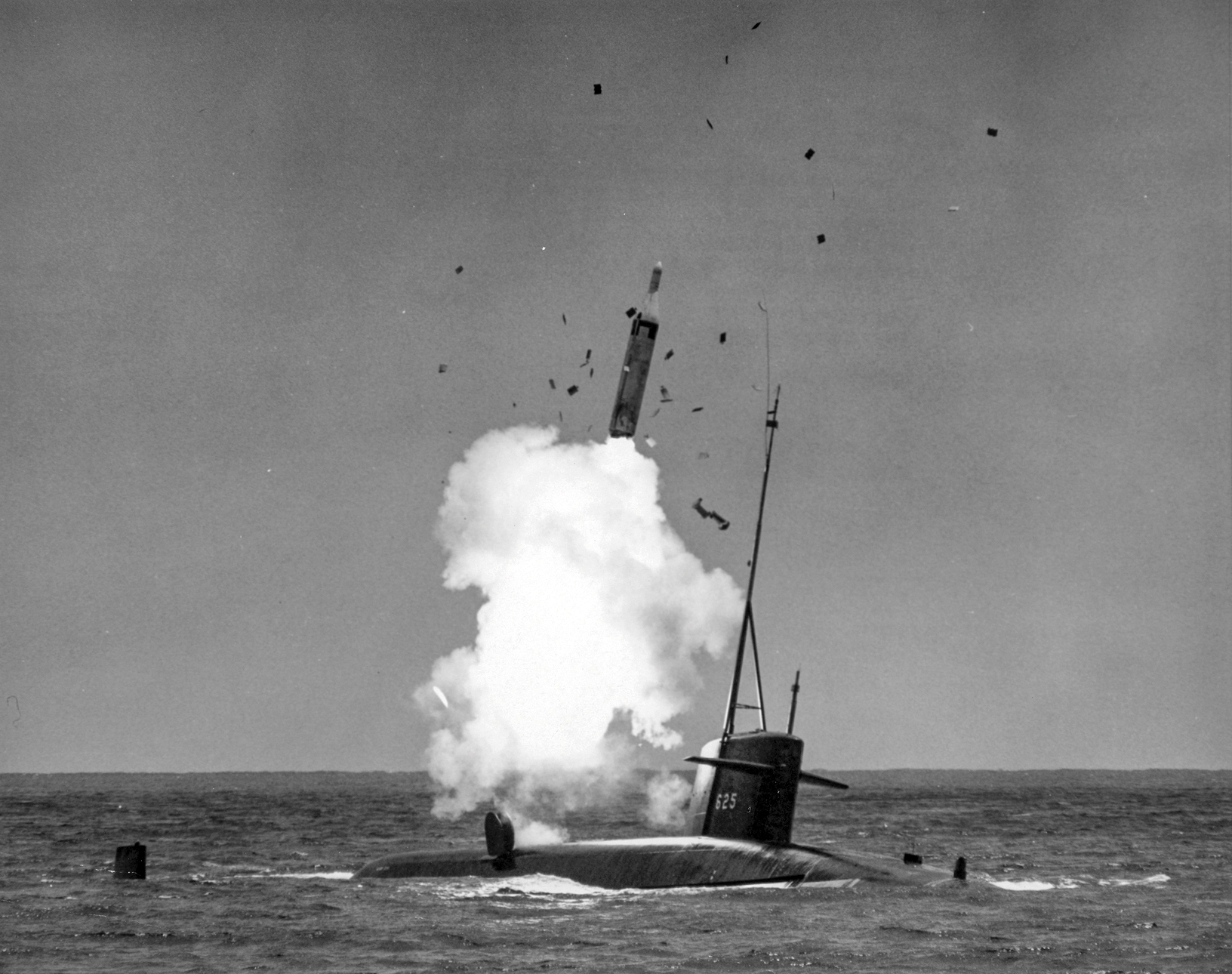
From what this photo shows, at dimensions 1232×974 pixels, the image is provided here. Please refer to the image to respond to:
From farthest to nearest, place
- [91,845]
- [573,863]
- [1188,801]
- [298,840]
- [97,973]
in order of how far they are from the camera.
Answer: [1188,801]
[298,840]
[91,845]
[573,863]
[97,973]

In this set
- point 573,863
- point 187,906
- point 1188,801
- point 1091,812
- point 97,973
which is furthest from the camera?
point 1188,801

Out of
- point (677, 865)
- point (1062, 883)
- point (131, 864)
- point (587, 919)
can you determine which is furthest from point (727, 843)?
point (131, 864)

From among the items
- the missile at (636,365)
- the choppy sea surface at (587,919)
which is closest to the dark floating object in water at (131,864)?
the choppy sea surface at (587,919)

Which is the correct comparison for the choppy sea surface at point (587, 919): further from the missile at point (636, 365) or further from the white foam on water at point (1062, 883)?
the missile at point (636, 365)

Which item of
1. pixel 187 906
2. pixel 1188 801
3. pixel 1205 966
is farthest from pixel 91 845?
pixel 1188 801

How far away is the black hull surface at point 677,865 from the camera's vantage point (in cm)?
3931

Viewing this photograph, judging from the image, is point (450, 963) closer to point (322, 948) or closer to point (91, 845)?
point (322, 948)

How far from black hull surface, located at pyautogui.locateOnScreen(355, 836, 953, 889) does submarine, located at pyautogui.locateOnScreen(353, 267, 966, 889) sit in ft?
0.10

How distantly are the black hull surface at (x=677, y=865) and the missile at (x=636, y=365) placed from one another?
440 inches

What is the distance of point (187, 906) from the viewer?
129ft

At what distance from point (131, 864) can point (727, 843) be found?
18745 mm

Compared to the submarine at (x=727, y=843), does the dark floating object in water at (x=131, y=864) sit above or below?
below

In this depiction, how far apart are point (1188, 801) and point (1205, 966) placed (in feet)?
452

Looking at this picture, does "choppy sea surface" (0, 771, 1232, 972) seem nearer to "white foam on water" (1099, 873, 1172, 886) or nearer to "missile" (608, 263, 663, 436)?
"white foam on water" (1099, 873, 1172, 886)
